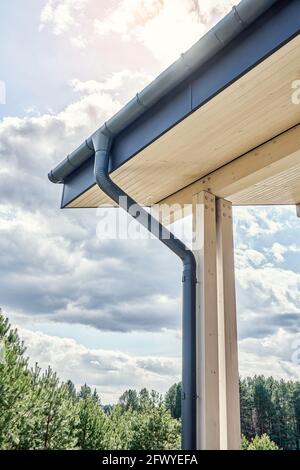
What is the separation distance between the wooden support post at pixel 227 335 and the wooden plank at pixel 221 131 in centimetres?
33

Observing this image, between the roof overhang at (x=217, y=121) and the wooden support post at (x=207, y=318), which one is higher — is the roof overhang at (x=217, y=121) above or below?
above

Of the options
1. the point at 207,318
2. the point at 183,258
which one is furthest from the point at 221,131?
the point at 207,318

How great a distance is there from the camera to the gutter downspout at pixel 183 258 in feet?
6.14

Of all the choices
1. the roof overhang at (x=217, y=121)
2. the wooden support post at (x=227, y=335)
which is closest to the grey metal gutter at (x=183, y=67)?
the roof overhang at (x=217, y=121)

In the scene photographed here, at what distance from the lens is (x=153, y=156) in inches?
80.2

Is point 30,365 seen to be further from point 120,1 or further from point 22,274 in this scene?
point 120,1

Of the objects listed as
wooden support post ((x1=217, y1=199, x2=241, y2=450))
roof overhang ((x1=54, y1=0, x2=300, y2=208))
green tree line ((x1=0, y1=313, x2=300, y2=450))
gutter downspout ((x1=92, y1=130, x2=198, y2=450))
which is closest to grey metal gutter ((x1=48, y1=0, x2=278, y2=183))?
roof overhang ((x1=54, y1=0, x2=300, y2=208))

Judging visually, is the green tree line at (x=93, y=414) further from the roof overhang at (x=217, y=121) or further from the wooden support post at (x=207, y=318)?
the roof overhang at (x=217, y=121)

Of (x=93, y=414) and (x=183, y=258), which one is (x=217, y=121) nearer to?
(x=183, y=258)

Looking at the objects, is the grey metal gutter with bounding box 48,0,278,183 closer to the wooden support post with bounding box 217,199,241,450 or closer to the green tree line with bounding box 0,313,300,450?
the wooden support post with bounding box 217,199,241,450

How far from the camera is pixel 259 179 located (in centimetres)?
206

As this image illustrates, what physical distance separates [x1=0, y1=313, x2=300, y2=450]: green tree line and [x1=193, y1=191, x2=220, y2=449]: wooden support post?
3362mm

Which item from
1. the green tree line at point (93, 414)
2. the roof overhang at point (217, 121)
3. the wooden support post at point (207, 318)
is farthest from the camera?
the green tree line at point (93, 414)

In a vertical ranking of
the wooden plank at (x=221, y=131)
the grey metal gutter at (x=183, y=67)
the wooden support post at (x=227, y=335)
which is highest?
the grey metal gutter at (x=183, y=67)
